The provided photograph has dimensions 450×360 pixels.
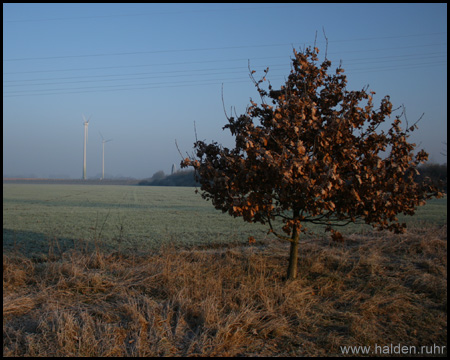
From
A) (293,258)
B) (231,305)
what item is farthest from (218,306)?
(293,258)

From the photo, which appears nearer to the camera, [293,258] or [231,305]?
[231,305]

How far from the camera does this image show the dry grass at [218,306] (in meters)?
4.57

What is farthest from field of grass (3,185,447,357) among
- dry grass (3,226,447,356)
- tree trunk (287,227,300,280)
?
tree trunk (287,227,300,280)

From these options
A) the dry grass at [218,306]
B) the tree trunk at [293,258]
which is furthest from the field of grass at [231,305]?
the tree trunk at [293,258]

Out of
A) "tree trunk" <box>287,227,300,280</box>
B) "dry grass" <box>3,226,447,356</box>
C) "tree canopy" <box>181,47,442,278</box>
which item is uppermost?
"tree canopy" <box>181,47,442,278</box>

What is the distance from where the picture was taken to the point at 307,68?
6.48m

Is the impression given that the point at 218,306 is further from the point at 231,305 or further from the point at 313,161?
the point at 313,161

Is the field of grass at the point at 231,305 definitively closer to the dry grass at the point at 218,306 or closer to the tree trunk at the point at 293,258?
the dry grass at the point at 218,306

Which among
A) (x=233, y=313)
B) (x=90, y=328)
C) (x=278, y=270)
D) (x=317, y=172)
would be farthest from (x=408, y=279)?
(x=90, y=328)

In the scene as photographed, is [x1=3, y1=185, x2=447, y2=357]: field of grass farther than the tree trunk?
No

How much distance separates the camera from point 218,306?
5594mm

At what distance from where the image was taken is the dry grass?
4.57m

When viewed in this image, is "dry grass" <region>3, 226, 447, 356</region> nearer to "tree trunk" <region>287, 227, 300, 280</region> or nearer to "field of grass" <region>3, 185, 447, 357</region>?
"field of grass" <region>3, 185, 447, 357</region>

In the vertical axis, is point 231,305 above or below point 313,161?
below
